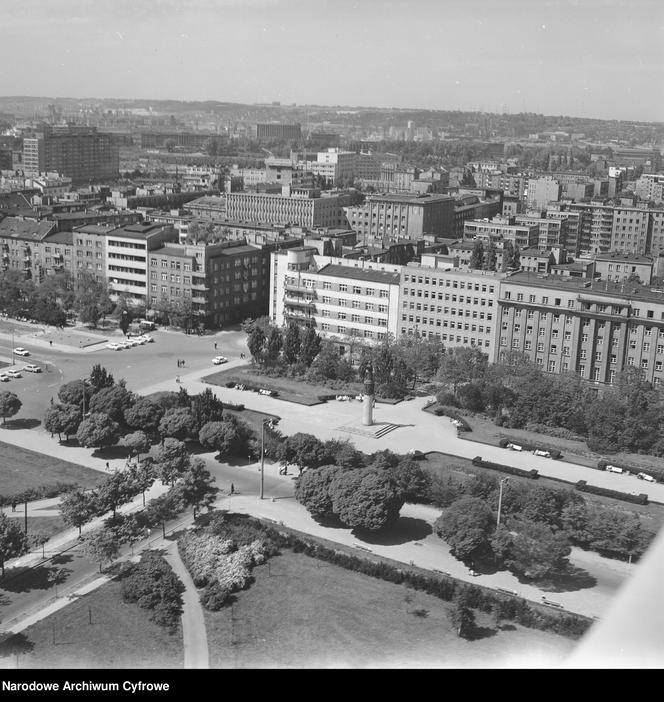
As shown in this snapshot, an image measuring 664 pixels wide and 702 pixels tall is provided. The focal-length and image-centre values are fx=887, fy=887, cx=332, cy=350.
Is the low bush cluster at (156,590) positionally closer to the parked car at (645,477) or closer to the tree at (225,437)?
the tree at (225,437)

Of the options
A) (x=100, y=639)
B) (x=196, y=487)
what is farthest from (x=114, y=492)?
(x=100, y=639)

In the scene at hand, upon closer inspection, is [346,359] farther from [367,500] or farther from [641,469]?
[367,500]

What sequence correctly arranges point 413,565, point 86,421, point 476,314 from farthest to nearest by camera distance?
point 476,314 → point 86,421 → point 413,565

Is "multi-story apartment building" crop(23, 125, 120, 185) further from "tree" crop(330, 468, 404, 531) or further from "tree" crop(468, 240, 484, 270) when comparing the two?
"tree" crop(330, 468, 404, 531)

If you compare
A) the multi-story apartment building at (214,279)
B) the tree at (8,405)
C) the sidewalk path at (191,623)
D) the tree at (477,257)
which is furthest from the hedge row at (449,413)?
the multi-story apartment building at (214,279)

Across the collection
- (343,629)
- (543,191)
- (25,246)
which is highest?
(543,191)

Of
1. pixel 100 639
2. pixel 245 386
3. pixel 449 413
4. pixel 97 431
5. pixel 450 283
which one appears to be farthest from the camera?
pixel 450 283

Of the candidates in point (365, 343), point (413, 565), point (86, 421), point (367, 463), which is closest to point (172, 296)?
point (365, 343)

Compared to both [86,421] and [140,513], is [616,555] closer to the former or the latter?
[140,513]
